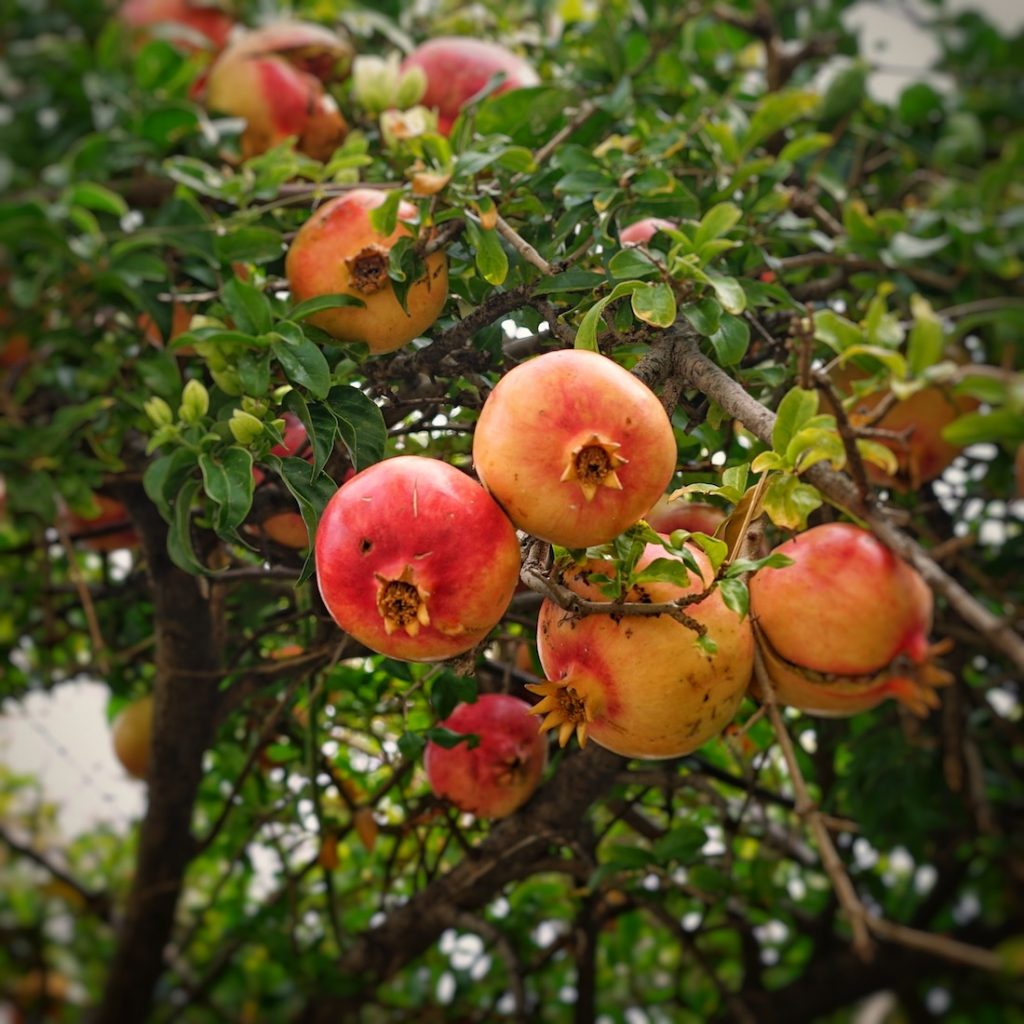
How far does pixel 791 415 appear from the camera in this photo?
0.82 meters

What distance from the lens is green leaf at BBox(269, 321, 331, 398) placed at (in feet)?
3.19

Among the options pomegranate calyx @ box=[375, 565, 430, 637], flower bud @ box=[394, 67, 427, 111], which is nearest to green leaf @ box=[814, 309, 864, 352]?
pomegranate calyx @ box=[375, 565, 430, 637]

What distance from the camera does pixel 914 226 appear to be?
1531 mm

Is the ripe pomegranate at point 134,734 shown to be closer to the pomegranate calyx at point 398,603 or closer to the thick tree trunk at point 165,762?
the thick tree trunk at point 165,762

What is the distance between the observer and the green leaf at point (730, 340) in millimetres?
971

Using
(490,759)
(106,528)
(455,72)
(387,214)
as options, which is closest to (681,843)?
(490,759)

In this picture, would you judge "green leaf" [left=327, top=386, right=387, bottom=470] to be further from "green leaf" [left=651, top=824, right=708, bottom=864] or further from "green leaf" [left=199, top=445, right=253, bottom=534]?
"green leaf" [left=651, top=824, right=708, bottom=864]

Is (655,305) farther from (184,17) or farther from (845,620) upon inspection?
(184,17)

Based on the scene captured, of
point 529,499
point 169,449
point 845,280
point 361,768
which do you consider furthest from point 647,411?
point 361,768

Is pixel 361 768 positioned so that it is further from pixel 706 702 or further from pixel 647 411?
pixel 647 411

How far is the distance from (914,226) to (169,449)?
41.6 inches

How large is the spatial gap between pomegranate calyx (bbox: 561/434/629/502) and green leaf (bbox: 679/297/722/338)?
0.23 metres

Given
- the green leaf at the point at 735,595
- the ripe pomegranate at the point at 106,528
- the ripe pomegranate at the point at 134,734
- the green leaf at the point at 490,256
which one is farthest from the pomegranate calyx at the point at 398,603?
the ripe pomegranate at the point at 134,734

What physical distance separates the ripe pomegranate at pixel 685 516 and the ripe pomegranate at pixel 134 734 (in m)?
1.23
